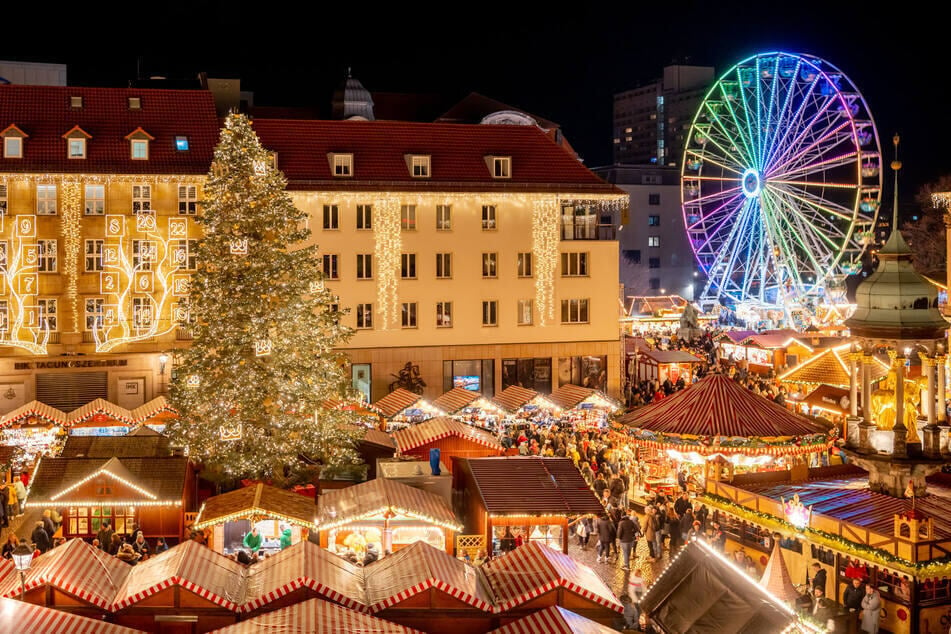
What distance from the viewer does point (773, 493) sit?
21.4 m

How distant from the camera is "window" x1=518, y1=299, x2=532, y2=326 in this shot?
148 feet

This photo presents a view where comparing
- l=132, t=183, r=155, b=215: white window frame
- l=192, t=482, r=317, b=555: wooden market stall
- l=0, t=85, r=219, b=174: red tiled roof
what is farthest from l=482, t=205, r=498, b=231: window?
l=192, t=482, r=317, b=555: wooden market stall

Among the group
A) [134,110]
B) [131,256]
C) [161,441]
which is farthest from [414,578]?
[134,110]

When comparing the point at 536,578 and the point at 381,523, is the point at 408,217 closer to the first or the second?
the point at 381,523

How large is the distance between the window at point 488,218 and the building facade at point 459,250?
0.14 ft

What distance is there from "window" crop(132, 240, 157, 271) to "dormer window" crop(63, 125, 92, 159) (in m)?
3.84

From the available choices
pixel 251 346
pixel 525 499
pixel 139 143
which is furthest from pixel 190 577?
pixel 139 143

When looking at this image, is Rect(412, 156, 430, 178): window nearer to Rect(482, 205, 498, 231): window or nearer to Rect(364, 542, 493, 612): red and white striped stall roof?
Rect(482, 205, 498, 231): window

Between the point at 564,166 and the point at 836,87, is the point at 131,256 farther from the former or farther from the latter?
the point at 836,87

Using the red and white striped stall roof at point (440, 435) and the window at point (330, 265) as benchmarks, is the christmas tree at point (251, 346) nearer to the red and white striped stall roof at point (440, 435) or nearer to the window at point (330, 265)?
the red and white striped stall roof at point (440, 435)

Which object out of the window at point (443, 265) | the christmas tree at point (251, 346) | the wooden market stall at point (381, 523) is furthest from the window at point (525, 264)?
the wooden market stall at point (381, 523)

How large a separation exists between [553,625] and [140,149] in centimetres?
3308

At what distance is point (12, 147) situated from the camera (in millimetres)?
40125

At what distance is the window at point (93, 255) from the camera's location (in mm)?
40688
